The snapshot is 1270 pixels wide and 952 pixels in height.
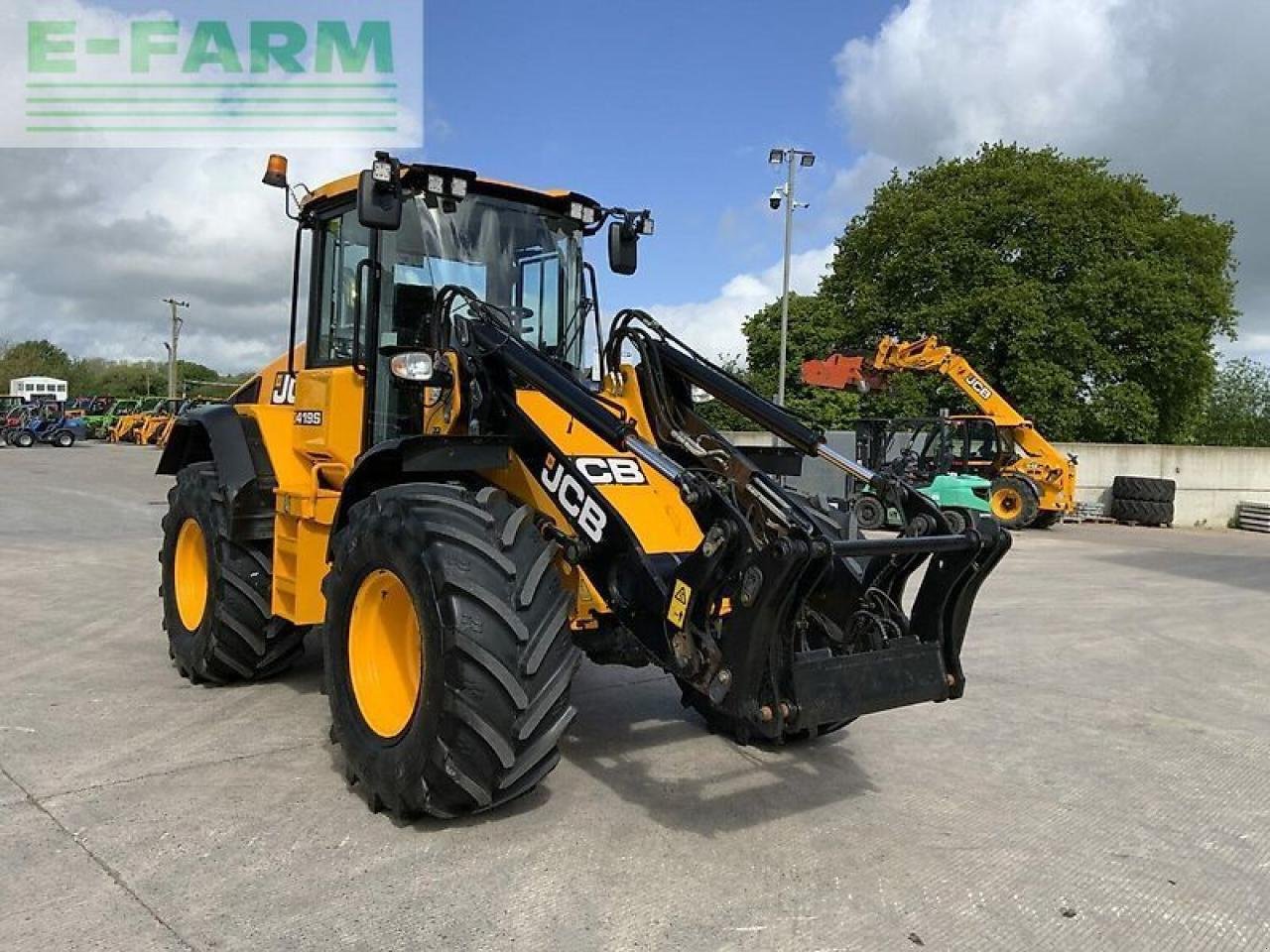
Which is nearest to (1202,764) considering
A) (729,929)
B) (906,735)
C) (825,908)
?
(906,735)

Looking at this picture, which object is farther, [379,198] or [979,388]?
[979,388]

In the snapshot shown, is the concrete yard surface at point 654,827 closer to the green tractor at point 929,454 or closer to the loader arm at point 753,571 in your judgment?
the loader arm at point 753,571

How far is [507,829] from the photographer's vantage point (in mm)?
3926

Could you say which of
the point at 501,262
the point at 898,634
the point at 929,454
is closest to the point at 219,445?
the point at 501,262

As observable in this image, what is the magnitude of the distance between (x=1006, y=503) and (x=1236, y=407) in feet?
147

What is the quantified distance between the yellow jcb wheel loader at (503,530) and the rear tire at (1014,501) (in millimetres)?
15161

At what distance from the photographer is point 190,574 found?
6352 millimetres

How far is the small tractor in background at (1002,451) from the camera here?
754 inches

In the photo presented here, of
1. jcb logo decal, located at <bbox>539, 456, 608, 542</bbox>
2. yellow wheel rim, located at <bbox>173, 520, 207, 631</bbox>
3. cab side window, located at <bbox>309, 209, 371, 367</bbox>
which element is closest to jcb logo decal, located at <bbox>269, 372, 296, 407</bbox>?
cab side window, located at <bbox>309, 209, 371, 367</bbox>

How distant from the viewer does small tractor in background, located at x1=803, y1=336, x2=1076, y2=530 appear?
62.8ft

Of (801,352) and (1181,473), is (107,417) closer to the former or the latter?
(801,352)

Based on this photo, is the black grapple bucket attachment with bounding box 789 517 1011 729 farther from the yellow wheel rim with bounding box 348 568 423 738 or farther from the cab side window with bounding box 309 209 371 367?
the cab side window with bounding box 309 209 371 367

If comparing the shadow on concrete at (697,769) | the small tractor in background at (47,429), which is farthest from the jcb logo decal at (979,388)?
the small tractor in background at (47,429)

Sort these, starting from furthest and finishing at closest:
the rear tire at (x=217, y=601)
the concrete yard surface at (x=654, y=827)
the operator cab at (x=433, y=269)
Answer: the rear tire at (x=217, y=601)
the operator cab at (x=433, y=269)
the concrete yard surface at (x=654, y=827)
